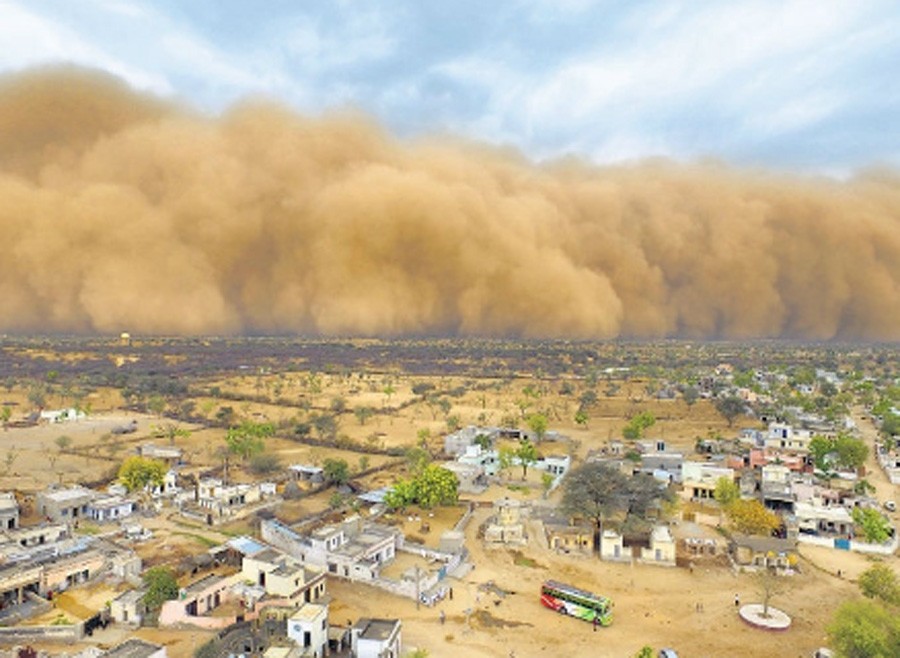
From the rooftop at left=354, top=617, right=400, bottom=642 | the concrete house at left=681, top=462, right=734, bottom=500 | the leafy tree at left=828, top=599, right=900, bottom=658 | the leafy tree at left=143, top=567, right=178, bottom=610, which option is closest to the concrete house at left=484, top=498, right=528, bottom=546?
the rooftop at left=354, top=617, right=400, bottom=642

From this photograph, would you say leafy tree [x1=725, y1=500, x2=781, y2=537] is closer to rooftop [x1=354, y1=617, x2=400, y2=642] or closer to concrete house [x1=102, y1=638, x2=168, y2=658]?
rooftop [x1=354, y1=617, x2=400, y2=642]

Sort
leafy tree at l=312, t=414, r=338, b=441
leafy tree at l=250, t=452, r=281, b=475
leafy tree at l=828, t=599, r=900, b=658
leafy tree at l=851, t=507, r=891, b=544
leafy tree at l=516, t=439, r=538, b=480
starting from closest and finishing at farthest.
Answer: leafy tree at l=828, t=599, r=900, b=658, leafy tree at l=851, t=507, r=891, b=544, leafy tree at l=250, t=452, r=281, b=475, leafy tree at l=516, t=439, r=538, b=480, leafy tree at l=312, t=414, r=338, b=441

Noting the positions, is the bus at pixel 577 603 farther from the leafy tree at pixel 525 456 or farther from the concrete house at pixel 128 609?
the leafy tree at pixel 525 456

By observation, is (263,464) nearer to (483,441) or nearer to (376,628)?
(483,441)

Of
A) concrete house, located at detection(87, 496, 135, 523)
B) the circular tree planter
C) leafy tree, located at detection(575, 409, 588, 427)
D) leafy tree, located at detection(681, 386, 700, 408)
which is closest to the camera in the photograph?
the circular tree planter

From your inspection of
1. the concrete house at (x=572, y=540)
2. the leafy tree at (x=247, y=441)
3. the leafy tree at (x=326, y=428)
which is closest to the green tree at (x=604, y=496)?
the concrete house at (x=572, y=540)

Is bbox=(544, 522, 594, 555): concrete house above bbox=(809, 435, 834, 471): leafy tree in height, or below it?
below
